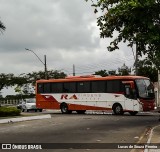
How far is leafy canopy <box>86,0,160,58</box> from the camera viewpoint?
66.8ft

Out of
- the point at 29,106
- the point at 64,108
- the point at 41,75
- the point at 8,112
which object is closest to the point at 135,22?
the point at 8,112

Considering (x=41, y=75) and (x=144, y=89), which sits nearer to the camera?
(x=144, y=89)

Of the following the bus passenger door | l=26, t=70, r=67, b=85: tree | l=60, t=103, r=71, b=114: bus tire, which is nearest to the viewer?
the bus passenger door

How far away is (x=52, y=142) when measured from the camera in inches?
648

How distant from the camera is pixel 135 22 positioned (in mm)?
21359

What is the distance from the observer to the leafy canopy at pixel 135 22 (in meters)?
20.4

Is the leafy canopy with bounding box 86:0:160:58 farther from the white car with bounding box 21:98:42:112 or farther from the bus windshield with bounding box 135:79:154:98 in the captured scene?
the white car with bounding box 21:98:42:112

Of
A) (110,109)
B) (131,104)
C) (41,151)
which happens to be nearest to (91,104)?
(110,109)

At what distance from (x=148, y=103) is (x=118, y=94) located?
2.52 metres

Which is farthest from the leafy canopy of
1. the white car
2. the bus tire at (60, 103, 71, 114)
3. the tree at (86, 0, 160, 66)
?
the white car

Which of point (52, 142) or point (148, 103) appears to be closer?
point (52, 142)

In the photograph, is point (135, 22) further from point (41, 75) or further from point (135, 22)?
point (41, 75)

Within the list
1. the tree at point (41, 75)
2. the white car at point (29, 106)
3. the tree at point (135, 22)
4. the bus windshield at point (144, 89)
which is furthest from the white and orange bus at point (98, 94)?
the tree at point (41, 75)

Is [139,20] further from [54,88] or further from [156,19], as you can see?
[54,88]
